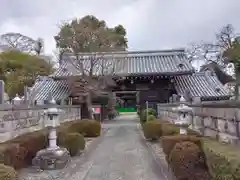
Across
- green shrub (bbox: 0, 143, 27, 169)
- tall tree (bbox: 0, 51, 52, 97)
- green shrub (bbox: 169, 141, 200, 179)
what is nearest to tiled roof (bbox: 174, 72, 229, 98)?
tall tree (bbox: 0, 51, 52, 97)

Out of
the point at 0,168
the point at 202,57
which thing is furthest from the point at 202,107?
the point at 202,57

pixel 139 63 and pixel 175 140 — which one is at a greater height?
pixel 139 63

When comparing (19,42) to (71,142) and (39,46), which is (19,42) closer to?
(39,46)

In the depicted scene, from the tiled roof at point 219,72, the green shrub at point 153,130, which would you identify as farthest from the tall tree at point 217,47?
the green shrub at point 153,130

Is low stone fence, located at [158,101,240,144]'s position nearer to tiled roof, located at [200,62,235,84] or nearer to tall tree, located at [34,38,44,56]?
tiled roof, located at [200,62,235,84]

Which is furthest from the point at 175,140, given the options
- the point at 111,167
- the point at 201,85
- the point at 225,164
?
the point at 201,85

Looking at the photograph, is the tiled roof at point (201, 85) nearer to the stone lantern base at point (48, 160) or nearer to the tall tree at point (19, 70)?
the tall tree at point (19, 70)

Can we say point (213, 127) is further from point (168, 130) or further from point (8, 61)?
point (8, 61)

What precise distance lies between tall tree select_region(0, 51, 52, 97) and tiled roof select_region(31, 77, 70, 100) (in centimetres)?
581

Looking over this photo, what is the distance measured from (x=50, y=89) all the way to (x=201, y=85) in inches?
457

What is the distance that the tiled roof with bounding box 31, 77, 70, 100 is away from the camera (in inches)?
1007

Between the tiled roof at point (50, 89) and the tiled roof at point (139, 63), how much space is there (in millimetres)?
1218

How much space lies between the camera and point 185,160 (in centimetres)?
634

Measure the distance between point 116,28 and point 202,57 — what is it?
37.6ft
